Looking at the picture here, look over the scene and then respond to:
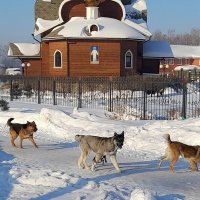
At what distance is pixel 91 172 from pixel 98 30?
25746 mm

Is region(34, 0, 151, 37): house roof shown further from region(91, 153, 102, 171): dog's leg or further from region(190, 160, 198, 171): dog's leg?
region(190, 160, 198, 171): dog's leg

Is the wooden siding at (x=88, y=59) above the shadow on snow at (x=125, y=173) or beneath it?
above

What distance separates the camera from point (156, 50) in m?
40.7

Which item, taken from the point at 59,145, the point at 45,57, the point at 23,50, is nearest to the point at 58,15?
the point at 45,57

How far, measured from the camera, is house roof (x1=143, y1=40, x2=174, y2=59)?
39.7 metres

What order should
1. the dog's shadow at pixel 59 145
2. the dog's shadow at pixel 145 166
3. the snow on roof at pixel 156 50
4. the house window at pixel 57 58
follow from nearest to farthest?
the dog's shadow at pixel 145 166 < the dog's shadow at pixel 59 145 < the house window at pixel 57 58 < the snow on roof at pixel 156 50

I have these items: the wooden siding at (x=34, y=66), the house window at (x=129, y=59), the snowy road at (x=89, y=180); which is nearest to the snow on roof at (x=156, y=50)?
the house window at (x=129, y=59)

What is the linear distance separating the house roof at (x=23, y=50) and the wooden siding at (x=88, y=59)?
6.02 metres

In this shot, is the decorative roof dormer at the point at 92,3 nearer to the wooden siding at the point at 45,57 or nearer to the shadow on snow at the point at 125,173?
the wooden siding at the point at 45,57

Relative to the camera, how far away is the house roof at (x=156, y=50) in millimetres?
39719

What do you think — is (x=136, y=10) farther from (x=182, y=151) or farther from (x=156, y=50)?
(x=182, y=151)

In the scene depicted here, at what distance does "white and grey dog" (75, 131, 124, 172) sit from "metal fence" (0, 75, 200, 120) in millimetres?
7665

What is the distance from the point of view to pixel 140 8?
135 feet

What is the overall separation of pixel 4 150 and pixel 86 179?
3952 mm
